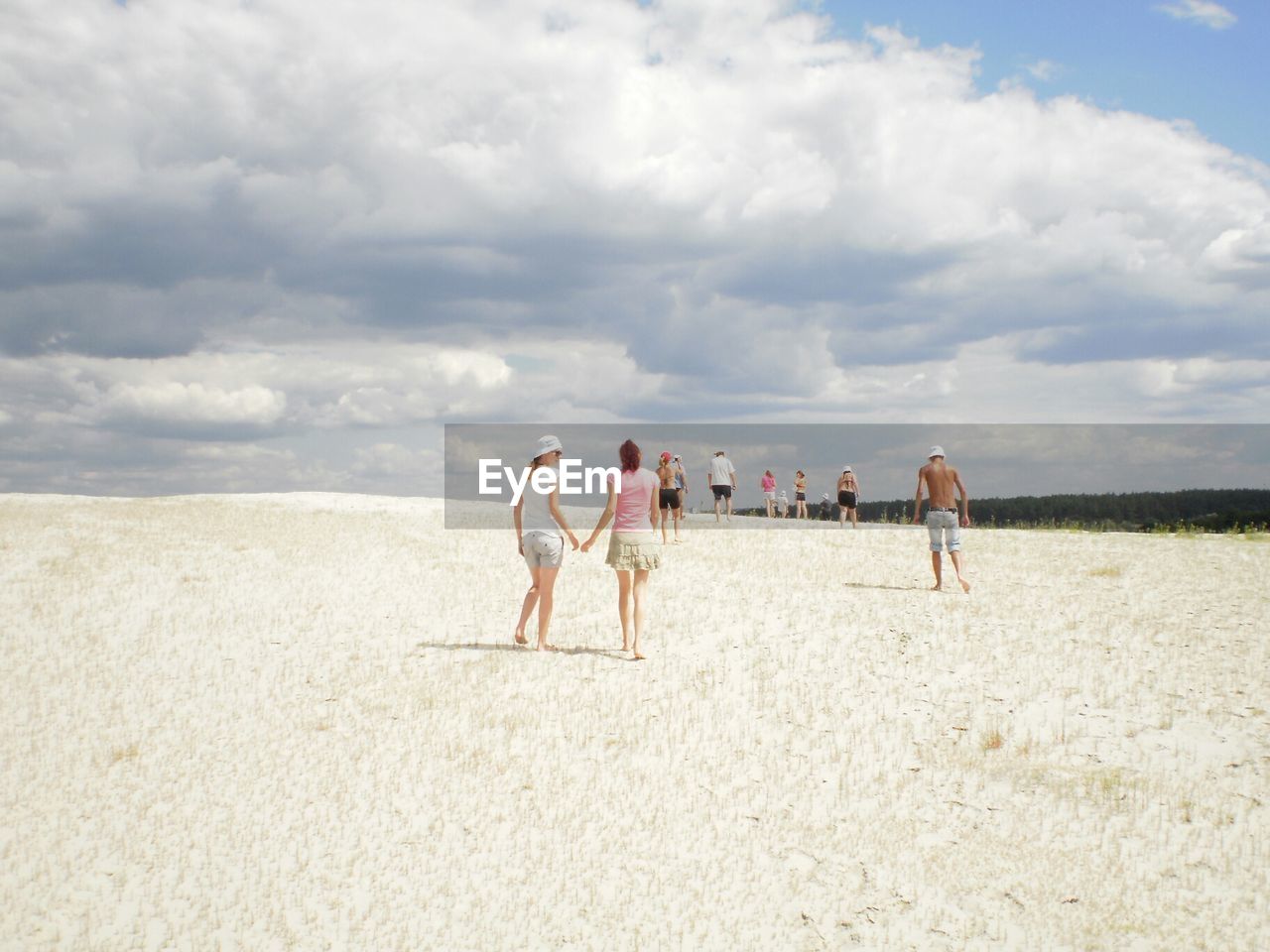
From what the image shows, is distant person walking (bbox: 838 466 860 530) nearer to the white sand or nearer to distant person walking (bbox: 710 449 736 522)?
distant person walking (bbox: 710 449 736 522)

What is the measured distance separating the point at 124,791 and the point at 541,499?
538cm

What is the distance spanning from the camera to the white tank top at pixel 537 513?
11.5 metres

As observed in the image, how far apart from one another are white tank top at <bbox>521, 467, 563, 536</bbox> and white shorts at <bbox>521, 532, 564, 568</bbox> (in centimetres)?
6

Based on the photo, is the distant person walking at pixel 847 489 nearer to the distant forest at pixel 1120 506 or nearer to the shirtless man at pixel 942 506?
the shirtless man at pixel 942 506

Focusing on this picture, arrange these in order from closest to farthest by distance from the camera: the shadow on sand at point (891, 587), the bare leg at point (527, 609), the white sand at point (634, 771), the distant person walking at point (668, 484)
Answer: the white sand at point (634, 771)
the bare leg at point (527, 609)
the shadow on sand at point (891, 587)
the distant person walking at point (668, 484)

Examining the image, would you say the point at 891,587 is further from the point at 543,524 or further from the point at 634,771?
the point at 634,771

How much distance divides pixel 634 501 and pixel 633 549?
0.60 metres

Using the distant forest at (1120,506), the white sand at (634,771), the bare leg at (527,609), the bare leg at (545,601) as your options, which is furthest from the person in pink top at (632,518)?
the distant forest at (1120,506)

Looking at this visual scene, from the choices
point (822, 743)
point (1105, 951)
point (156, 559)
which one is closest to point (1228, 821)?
point (1105, 951)

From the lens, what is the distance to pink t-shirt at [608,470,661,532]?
11.5 m

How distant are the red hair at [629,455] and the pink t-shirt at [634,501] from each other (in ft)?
0.25

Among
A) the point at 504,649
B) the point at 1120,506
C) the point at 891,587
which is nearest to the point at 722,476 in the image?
the point at 891,587

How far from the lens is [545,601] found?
500 inches

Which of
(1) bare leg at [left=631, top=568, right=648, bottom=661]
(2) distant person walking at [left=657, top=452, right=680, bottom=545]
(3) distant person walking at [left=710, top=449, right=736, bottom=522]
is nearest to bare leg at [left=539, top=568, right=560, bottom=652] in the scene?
(1) bare leg at [left=631, top=568, right=648, bottom=661]
